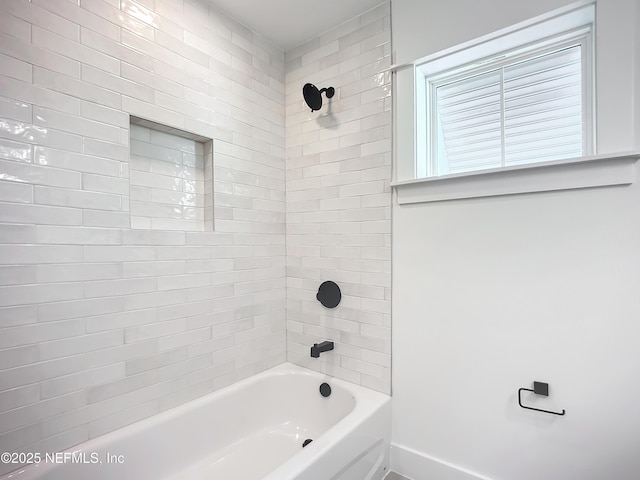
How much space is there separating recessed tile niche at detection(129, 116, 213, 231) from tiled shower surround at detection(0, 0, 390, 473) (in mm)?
69

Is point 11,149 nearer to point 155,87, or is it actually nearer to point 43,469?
point 155,87

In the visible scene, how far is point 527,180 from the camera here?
1.45m

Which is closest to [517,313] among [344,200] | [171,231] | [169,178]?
[344,200]

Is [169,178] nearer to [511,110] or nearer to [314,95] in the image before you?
[314,95]

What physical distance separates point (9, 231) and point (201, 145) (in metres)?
1.02

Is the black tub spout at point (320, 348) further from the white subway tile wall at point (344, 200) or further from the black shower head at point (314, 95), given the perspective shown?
the black shower head at point (314, 95)

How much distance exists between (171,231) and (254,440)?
4.49ft

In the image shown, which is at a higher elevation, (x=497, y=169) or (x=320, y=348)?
(x=497, y=169)

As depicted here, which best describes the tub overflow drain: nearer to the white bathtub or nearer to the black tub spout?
the white bathtub

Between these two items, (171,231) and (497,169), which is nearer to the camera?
(497,169)

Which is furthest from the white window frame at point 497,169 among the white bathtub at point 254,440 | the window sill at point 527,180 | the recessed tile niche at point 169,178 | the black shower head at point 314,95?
the white bathtub at point 254,440

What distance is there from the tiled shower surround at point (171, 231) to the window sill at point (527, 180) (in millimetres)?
241

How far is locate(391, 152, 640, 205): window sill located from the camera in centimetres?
127

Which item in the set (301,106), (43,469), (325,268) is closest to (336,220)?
(325,268)
